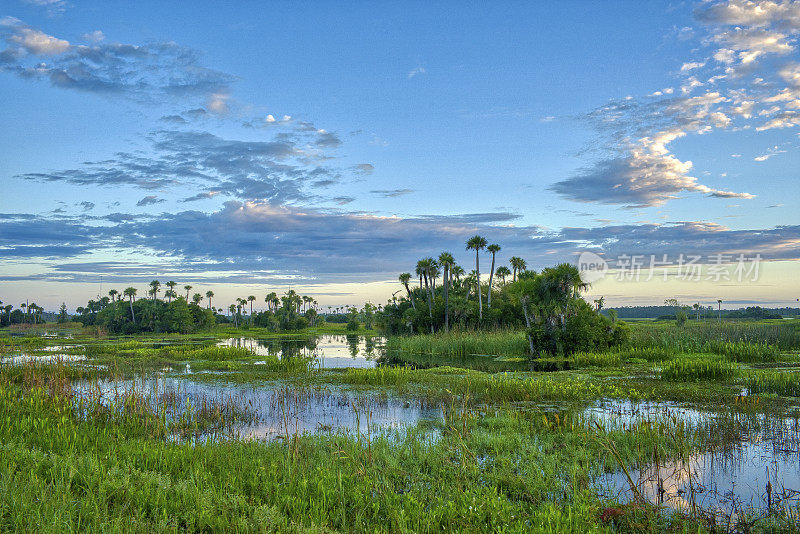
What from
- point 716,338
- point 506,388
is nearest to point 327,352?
point 506,388

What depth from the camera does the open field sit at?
6055mm

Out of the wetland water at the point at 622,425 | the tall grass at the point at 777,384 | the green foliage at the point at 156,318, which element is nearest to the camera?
the wetland water at the point at 622,425

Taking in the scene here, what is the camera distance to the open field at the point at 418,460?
605 centimetres

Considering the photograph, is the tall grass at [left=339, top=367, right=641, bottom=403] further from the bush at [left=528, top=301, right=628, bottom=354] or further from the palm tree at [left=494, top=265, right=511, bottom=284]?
the palm tree at [left=494, top=265, right=511, bottom=284]

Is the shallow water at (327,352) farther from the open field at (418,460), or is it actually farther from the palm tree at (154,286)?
the palm tree at (154,286)

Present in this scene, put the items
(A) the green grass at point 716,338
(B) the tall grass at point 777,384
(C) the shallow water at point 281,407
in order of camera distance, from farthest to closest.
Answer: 1. (A) the green grass at point 716,338
2. (B) the tall grass at point 777,384
3. (C) the shallow water at point 281,407

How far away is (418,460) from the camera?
8.98m

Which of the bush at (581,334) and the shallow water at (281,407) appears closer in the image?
the shallow water at (281,407)

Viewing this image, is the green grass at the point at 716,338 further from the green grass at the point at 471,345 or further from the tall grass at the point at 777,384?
the tall grass at the point at 777,384

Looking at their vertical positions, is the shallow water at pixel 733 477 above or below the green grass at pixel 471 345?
above

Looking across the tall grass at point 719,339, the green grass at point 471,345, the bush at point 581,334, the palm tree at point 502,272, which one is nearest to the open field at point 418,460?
the tall grass at point 719,339

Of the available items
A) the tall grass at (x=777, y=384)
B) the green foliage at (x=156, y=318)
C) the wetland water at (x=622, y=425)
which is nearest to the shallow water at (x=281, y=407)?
the wetland water at (x=622, y=425)

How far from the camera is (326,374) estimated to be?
77.3 ft

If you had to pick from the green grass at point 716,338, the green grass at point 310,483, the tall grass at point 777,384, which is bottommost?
the green grass at point 716,338
